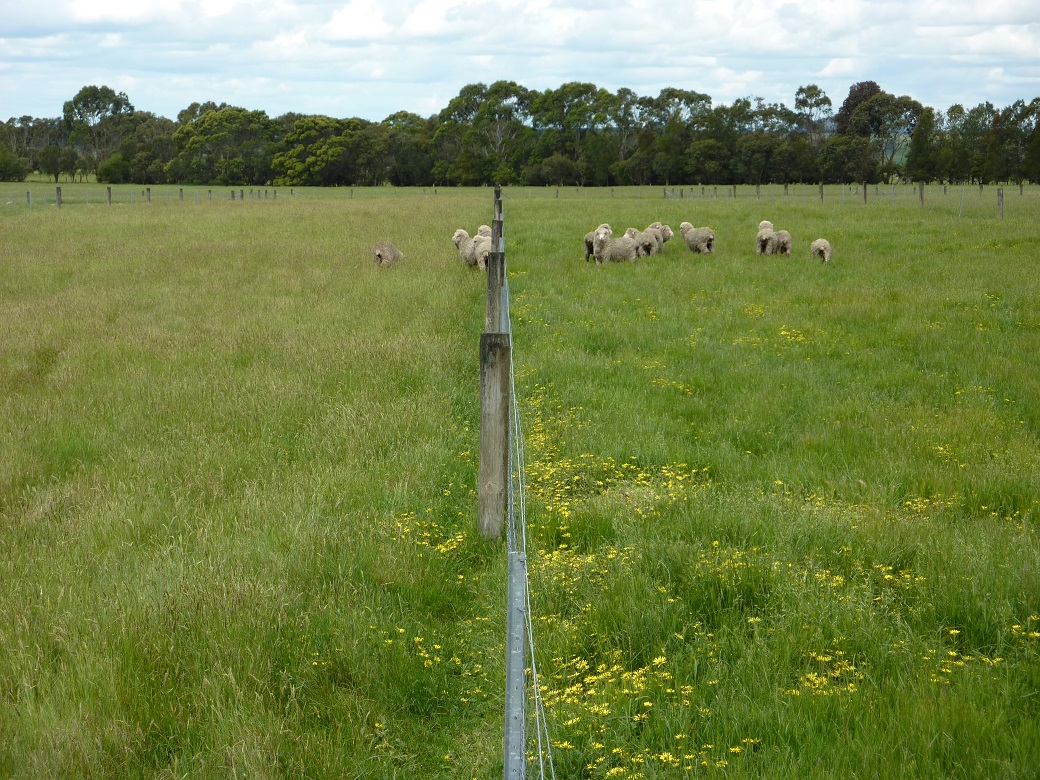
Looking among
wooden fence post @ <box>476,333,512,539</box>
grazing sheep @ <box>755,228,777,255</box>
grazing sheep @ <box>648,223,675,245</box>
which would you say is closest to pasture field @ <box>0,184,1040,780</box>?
wooden fence post @ <box>476,333,512,539</box>

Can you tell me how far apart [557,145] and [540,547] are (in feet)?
337

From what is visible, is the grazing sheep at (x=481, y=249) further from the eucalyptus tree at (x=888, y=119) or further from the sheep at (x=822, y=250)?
the eucalyptus tree at (x=888, y=119)

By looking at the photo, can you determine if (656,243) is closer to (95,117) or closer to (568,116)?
(568,116)

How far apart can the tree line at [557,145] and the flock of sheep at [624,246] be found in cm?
6774

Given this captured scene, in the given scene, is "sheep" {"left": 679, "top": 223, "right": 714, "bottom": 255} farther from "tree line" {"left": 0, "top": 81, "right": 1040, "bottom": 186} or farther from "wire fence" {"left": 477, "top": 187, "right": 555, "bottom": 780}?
"tree line" {"left": 0, "top": 81, "right": 1040, "bottom": 186}

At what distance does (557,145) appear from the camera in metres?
104

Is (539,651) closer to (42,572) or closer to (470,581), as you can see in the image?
(470,581)

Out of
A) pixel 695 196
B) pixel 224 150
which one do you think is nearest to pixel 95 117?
pixel 224 150

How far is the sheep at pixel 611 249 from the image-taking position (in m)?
21.3

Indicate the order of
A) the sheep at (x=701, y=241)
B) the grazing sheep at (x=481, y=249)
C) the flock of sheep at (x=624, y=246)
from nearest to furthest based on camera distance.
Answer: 1. the grazing sheep at (x=481, y=249)
2. the flock of sheep at (x=624, y=246)
3. the sheep at (x=701, y=241)

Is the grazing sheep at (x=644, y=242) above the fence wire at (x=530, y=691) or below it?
above

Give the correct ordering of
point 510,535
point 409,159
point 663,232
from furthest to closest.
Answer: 1. point 409,159
2. point 663,232
3. point 510,535

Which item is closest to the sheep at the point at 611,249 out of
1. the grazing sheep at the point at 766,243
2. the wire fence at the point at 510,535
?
the grazing sheep at the point at 766,243

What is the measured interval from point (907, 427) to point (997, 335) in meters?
5.00
